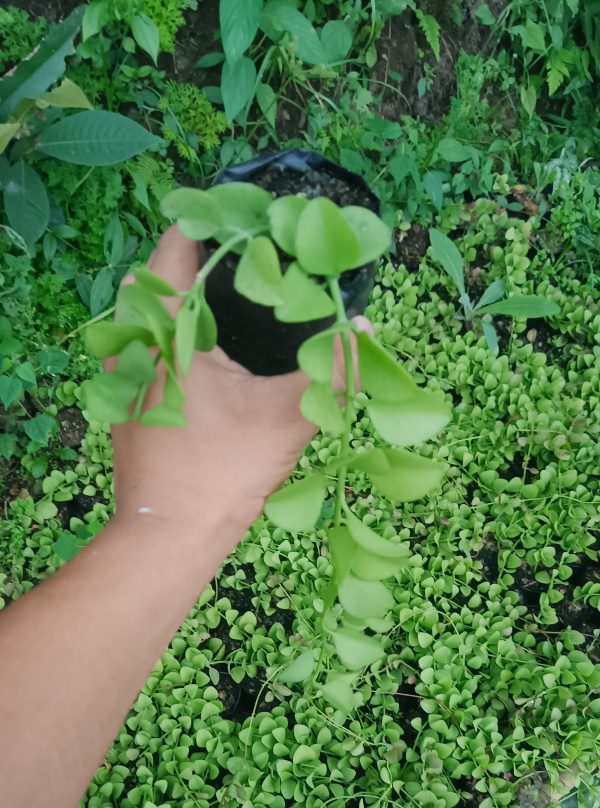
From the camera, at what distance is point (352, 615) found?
516 millimetres

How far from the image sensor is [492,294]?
4.22 feet

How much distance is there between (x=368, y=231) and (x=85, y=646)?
398 mm

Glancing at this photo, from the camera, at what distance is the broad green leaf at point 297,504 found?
44 cm

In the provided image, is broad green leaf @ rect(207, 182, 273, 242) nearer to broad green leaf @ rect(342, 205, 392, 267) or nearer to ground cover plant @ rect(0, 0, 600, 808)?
broad green leaf @ rect(342, 205, 392, 267)

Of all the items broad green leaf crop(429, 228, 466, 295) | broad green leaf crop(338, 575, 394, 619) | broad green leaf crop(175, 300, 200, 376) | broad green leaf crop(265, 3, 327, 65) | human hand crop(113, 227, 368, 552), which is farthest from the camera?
broad green leaf crop(429, 228, 466, 295)

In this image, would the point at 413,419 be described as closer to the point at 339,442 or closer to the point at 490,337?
the point at 339,442

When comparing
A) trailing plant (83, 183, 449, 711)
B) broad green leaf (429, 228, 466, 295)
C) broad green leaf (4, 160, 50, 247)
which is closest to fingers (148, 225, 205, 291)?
trailing plant (83, 183, 449, 711)

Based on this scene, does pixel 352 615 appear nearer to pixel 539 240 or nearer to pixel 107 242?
pixel 107 242

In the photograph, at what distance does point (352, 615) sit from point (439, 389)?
29.6 inches

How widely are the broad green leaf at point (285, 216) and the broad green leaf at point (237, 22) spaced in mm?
685

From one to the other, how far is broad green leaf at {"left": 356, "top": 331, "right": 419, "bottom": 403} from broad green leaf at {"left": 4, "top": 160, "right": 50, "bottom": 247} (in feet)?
2.41

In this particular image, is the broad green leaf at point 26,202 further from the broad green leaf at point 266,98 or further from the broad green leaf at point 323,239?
the broad green leaf at point 323,239

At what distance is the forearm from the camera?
1.69 feet

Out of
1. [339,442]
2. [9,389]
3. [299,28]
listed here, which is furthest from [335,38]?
[9,389]
